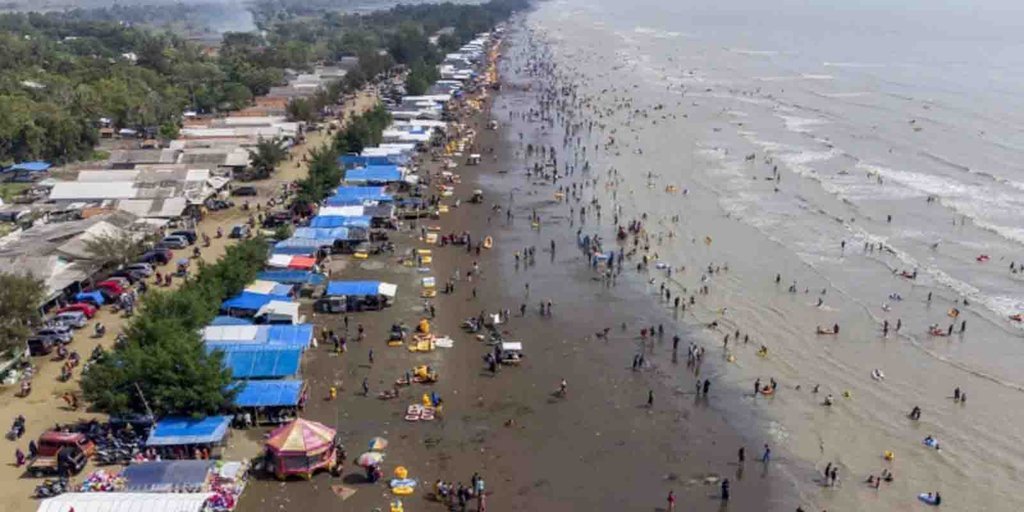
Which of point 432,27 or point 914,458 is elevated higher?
point 432,27

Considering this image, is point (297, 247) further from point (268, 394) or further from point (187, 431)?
point (187, 431)

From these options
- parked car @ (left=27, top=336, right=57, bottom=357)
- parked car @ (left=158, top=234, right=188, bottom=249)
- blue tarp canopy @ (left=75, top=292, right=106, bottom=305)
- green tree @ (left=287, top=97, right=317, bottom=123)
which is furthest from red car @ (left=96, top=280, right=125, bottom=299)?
green tree @ (left=287, top=97, right=317, bottom=123)

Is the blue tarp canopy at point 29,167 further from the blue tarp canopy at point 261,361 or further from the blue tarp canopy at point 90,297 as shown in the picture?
the blue tarp canopy at point 261,361

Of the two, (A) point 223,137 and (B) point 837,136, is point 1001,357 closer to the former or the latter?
(B) point 837,136

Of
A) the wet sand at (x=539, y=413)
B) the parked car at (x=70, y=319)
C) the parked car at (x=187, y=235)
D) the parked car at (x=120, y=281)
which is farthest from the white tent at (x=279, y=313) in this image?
the parked car at (x=187, y=235)

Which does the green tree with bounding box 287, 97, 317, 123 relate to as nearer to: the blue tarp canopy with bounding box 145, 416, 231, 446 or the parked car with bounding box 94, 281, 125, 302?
the parked car with bounding box 94, 281, 125, 302

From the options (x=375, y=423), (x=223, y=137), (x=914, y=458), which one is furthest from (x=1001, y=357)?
(x=223, y=137)

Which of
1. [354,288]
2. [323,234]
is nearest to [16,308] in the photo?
[354,288]
